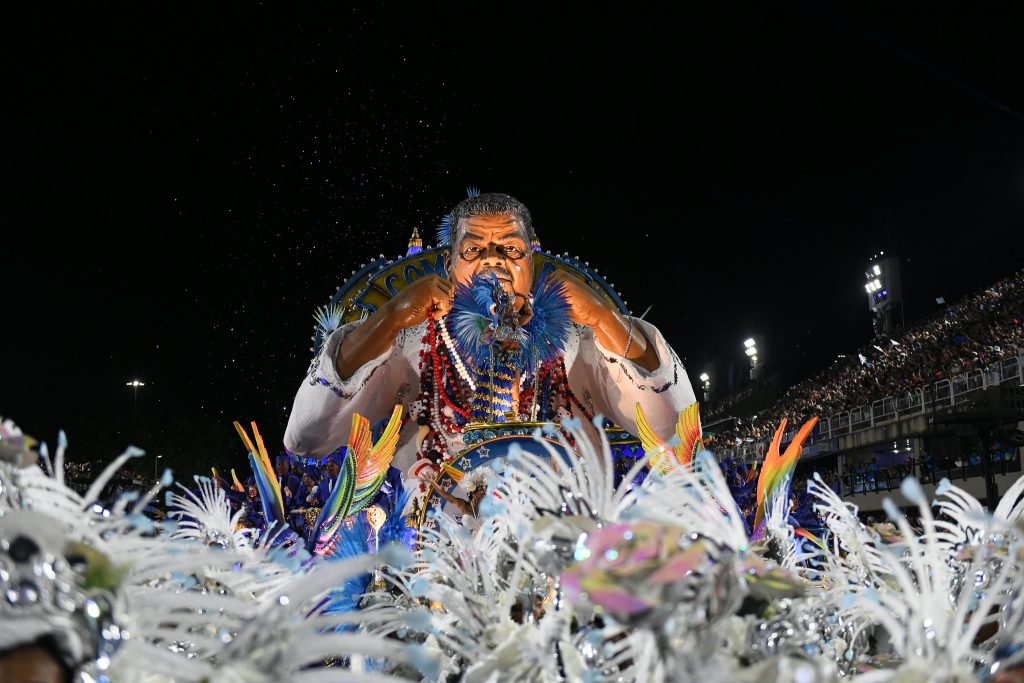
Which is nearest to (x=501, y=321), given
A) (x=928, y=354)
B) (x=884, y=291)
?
(x=928, y=354)

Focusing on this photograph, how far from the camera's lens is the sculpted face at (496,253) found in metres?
3.65

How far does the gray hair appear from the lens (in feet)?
12.5

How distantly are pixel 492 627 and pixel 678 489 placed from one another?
0.33 m

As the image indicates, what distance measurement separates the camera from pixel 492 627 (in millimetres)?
1330

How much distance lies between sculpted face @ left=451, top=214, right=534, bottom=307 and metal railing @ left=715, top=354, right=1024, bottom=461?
7054mm

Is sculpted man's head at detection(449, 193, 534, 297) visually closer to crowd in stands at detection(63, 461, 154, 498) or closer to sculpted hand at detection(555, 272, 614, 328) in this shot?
sculpted hand at detection(555, 272, 614, 328)

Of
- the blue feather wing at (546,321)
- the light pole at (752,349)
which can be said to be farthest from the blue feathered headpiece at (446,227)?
the light pole at (752,349)

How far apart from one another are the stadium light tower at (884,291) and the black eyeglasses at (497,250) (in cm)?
2720

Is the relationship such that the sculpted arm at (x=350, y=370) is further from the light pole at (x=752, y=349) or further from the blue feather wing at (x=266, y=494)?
the light pole at (x=752, y=349)

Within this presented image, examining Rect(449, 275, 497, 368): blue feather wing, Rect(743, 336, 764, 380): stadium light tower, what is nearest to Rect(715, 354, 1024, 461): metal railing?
Rect(449, 275, 497, 368): blue feather wing

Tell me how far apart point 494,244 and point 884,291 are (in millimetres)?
28252

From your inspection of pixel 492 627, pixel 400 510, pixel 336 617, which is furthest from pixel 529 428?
pixel 336 617

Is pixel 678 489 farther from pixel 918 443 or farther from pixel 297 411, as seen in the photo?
pixel 918 443

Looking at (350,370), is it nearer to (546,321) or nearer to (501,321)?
(501,321)
